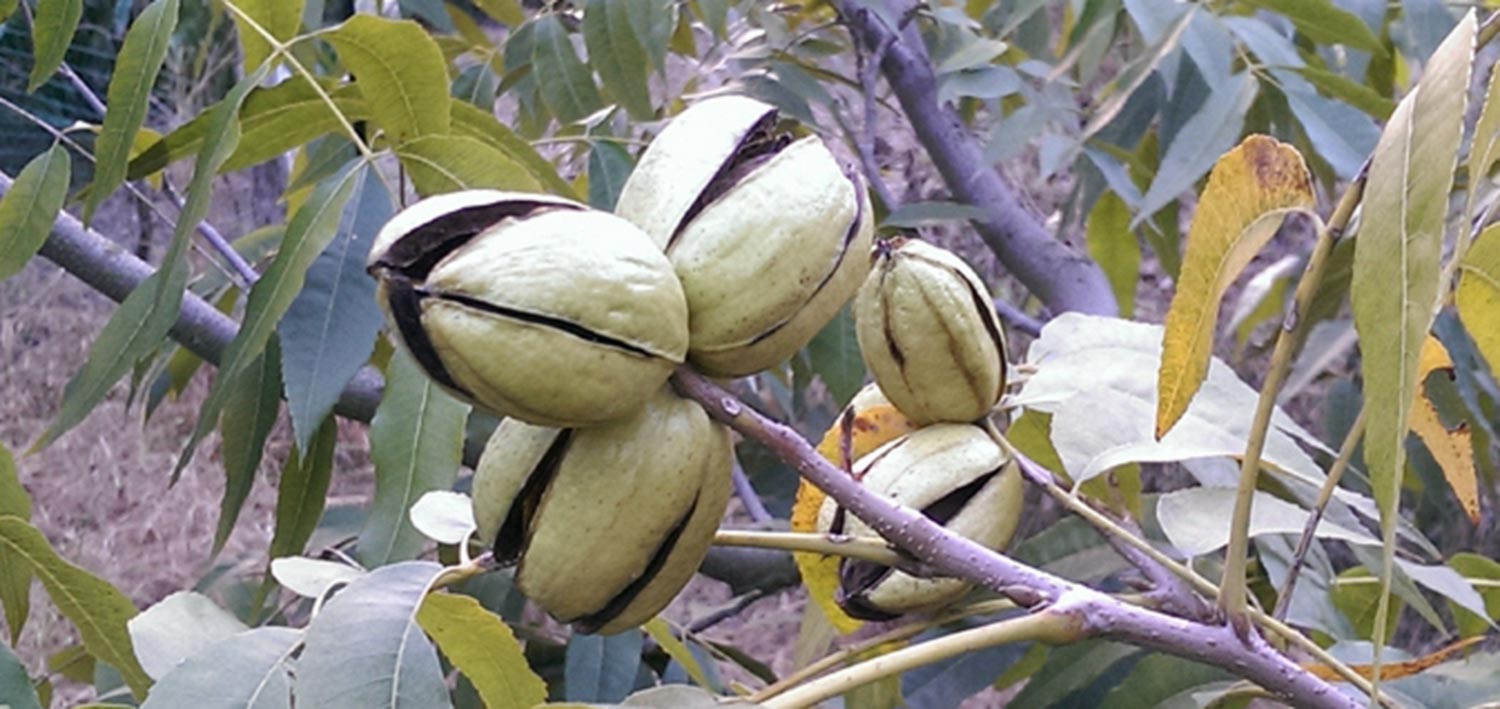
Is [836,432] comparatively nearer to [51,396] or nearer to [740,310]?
[740,310]

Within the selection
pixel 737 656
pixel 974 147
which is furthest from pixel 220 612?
pixel 974 147

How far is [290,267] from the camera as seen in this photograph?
77cm

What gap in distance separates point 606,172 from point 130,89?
364 mm

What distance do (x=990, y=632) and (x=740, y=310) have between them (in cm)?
14

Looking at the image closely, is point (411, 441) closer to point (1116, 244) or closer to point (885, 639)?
point (885, 639)

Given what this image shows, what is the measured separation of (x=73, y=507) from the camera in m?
3.81

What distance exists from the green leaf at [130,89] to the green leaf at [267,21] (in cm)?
5

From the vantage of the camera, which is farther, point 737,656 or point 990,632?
point 737,656

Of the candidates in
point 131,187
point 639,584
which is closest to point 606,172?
point 131,187

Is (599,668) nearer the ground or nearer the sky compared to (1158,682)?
nearer the ground

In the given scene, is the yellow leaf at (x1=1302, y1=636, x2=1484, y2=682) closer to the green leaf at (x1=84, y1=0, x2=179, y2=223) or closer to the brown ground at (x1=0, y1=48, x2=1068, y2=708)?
the green leaf at (x1=84, y1=0, x2=179, y2=223)

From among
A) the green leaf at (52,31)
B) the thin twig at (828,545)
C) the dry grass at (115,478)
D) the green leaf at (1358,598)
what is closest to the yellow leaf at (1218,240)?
the thin twig at (828,545)

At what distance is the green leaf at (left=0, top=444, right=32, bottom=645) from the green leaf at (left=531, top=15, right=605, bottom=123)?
2.26 feet

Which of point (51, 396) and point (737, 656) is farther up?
point (737, 656)
